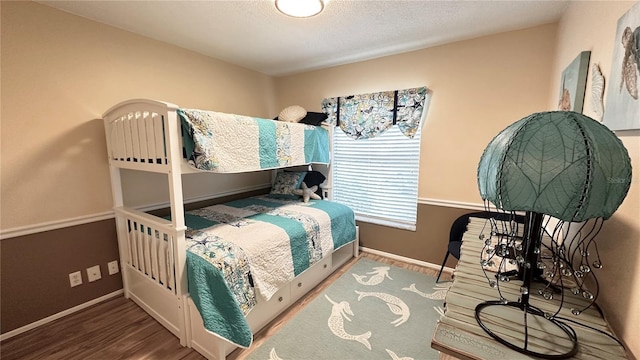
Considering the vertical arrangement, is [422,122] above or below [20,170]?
above

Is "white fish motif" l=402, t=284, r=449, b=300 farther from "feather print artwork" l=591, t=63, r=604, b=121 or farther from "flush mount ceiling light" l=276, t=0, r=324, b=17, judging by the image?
"flush mount ceiling light" l=276, t=0, r=324, b=17

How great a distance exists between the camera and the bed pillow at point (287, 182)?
325 cm

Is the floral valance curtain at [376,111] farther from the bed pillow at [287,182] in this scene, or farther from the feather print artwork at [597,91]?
the feather print artwork at [597,91]

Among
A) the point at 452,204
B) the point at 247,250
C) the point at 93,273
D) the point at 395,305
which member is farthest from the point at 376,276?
the point at 93,273

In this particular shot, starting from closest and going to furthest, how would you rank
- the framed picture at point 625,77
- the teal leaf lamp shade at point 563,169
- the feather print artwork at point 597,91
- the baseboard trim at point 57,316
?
the teal leaf lamp shade at point 563,169
the framed picture at point 625,77
the feather print artwork at point 597,91
the baseboard trim at point 57,316

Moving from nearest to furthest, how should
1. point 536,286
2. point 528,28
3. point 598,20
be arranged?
1. point 536,286
2. point 598,20
3. point 528,28

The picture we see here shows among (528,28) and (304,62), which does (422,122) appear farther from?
(304,62)

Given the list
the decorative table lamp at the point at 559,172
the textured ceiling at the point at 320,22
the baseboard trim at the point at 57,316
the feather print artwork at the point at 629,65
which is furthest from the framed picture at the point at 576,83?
the baseboard trim at the point at 57,316

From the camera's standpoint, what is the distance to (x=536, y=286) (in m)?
0.96

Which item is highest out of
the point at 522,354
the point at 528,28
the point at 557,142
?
the point at 528,28

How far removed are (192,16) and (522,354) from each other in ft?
8.65

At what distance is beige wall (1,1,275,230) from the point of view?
1715 millimetres

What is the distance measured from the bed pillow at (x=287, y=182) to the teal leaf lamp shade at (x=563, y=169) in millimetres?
2699

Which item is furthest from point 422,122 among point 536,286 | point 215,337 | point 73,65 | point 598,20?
point 73,65
